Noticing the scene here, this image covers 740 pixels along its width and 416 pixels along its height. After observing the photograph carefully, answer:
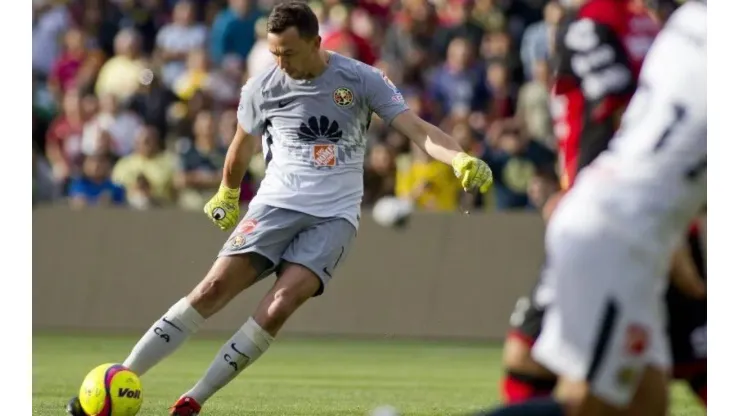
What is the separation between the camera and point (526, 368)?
624cm

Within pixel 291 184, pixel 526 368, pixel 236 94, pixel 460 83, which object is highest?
pixel 291 184

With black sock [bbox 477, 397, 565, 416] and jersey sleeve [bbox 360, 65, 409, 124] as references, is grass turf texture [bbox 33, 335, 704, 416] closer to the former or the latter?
jersey sleeve [bbox 360, 65, 409, 124]

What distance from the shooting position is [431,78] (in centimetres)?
1722

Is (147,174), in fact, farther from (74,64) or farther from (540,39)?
(540,39)

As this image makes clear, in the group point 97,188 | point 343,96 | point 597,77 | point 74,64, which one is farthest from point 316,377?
point 74,64

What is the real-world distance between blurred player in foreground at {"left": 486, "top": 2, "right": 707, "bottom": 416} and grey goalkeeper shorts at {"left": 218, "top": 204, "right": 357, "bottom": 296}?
353cm

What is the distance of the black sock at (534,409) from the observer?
5.01 metres

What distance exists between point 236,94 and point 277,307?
9.50 metres

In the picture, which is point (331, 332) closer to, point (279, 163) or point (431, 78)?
point (431, 78)

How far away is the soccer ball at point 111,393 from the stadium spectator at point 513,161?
26.9ft

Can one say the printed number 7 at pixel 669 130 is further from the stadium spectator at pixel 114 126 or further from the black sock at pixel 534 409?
the stadium spectator at pixel 114 126

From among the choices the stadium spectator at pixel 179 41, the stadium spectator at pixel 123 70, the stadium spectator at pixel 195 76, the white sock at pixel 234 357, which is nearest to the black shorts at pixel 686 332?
the white sock at pixel 234 357

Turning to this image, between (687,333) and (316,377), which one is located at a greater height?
(687,333)
